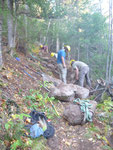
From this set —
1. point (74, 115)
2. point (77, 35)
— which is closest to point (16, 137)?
point (74, 115)

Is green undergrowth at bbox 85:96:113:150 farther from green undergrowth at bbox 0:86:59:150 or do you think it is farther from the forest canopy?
the forest canopy

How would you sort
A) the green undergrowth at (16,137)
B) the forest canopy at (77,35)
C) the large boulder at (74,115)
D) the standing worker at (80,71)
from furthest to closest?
the forest canopy at (77,35) < the standing worker at (80,71) < the large boulder at (74,115) < the green undergrowth at (16,137)

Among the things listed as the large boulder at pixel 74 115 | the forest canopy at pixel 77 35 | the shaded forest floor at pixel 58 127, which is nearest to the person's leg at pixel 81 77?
the forest canopy at pixel 77 35

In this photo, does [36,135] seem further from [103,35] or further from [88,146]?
[103,35]

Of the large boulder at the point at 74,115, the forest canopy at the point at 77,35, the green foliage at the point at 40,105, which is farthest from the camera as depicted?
the forest canopy at the point at 77,35

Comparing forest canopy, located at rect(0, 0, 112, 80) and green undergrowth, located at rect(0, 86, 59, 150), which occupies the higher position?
forest canopy, located at rect(0, 0, 112, 80)

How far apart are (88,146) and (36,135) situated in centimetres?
116

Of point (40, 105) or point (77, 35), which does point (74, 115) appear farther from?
point (77, 35)

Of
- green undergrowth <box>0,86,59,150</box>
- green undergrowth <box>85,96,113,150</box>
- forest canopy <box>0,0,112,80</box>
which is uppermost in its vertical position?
forest canopy <box>0,0,112,80</box>

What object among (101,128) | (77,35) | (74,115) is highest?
(77,35)

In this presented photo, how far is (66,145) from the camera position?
9.72ft

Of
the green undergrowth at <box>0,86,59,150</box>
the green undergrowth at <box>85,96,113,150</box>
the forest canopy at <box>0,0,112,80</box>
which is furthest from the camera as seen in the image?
the forest canopy at <box>0,0,112,80</box>

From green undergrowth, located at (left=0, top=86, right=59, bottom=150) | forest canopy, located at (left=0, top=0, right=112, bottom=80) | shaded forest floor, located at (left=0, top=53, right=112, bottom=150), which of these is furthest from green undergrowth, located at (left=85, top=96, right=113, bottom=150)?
forest canopy, located at (left=0, top=0, right=112, bottom=80)

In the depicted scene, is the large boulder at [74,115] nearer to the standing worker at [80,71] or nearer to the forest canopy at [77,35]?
the standing worker at [80,71]
